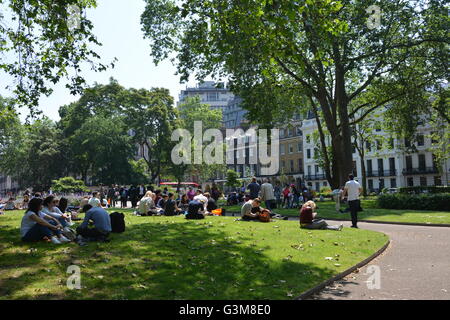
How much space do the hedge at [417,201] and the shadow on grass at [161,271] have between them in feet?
51.6

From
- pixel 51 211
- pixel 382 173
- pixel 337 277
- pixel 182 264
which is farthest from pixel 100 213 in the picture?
pixel 382 173

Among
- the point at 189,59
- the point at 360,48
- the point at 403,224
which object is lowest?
the point at 403,224

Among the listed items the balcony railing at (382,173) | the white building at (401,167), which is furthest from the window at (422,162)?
the balcony railing at (382,173)

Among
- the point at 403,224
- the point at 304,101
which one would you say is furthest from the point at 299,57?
the point at 304,101

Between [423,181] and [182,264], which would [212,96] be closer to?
[423,181]

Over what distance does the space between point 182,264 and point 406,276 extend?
427 centimetres

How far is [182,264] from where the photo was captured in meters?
7.61

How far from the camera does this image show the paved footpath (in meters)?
6.23

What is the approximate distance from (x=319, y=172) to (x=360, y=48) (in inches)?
1959

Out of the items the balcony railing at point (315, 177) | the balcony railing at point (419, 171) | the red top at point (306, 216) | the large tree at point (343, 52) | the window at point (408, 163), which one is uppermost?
the large tree at point (343, 52)

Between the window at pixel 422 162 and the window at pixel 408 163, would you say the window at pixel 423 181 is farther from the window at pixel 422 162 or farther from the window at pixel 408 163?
the window at pixel 408 163

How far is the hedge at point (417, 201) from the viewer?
21.0 meters

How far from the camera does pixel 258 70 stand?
16.5 meters
